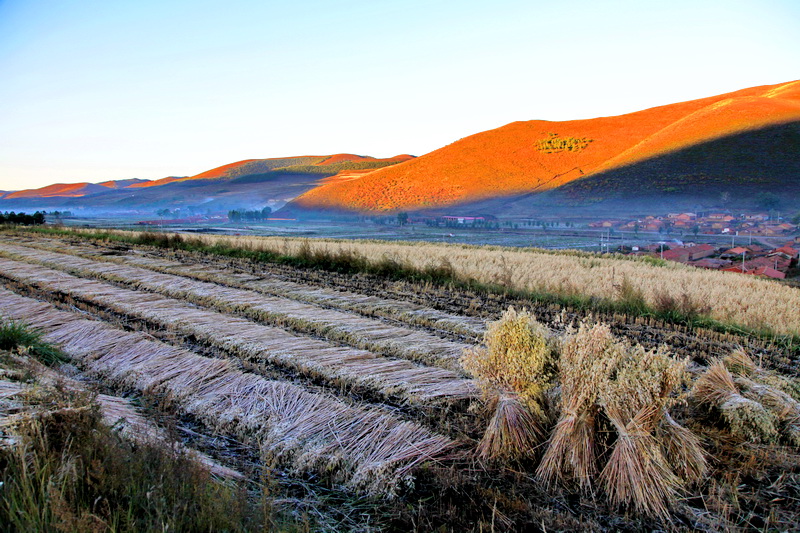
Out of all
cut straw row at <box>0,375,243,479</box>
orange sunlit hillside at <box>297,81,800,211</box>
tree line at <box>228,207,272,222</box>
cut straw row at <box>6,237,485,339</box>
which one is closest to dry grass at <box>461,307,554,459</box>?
cut straw row at <box>0,375,243,479</box>

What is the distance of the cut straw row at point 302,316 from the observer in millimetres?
5600

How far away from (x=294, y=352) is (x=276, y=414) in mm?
1529

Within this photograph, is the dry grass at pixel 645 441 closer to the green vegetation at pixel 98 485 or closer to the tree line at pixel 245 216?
the green vegetation at pixel 98 485

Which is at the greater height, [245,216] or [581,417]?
[245,216]

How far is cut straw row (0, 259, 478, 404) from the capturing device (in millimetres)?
4449

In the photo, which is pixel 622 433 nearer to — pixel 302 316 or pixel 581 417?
pixel 581 417

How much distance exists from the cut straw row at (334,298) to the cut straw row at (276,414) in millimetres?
2735

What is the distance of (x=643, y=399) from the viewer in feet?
9.73

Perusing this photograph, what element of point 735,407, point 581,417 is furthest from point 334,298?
point 735,407

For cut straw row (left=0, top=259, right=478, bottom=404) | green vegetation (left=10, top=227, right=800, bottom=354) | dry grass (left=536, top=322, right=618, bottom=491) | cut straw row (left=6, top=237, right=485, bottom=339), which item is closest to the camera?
dry grass (left=536, top=322, right=618, bottom=491)

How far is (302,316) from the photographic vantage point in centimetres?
698

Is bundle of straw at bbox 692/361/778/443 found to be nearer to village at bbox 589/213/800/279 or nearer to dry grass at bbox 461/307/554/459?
dry grass at bbox 461/307/554/459

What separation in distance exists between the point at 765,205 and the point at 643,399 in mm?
48963

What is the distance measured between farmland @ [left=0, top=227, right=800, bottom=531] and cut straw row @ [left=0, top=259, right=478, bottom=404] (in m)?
0.03
